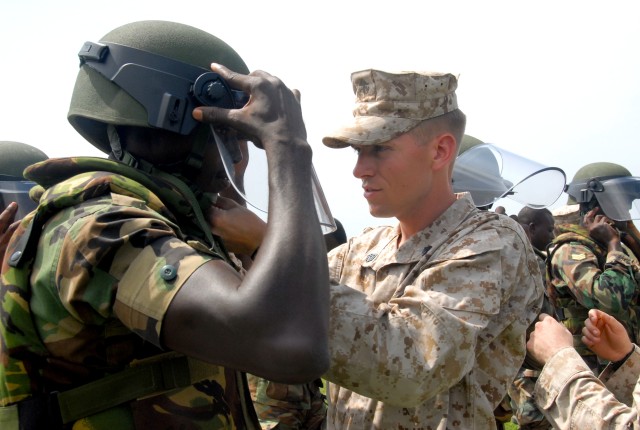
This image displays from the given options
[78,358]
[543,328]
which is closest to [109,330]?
[78,358]

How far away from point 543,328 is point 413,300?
35.3 inches

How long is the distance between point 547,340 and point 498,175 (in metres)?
2.04

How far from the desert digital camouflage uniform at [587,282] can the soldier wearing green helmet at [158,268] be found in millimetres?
5156

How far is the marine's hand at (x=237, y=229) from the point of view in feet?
6.81

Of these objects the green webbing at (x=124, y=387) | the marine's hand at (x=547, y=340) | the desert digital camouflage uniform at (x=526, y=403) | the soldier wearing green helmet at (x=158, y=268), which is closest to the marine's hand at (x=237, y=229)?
the soldier wearing green helmet at (x=158, y=268)

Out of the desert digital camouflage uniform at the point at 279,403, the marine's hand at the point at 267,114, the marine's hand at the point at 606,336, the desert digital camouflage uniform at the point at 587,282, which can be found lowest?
the desert digital camouflage uniform at the point at 587,282

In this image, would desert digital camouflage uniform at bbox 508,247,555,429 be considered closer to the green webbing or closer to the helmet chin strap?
the helmet chin strap

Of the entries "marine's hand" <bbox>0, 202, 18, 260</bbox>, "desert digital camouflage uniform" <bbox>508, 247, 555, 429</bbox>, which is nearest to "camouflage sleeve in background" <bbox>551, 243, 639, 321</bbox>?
"desert digital camouflage uniform" <bbox>508, 247, 555, 429</bbox>

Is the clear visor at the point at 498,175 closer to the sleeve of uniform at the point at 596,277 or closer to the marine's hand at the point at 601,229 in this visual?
the sleeve of uniform at the point at 596,277

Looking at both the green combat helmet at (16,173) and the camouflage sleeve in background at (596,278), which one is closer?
the green combat helmet at (16,173)

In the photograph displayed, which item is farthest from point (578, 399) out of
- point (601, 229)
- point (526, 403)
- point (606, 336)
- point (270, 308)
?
point (601, 229)

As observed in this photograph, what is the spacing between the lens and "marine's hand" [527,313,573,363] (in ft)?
8.97

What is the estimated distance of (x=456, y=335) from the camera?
2.15 metres

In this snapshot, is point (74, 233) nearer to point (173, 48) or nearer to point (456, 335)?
point (173, 48)
